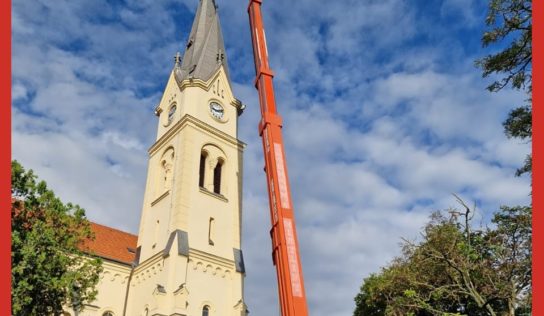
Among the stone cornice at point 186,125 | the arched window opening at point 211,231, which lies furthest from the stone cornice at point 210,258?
the stone cornice at point 186,125

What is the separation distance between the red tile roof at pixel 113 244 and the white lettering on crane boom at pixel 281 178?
1623 cm

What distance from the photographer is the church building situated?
25.7 m

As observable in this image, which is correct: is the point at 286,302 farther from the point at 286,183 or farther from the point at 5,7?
the point at 5,7

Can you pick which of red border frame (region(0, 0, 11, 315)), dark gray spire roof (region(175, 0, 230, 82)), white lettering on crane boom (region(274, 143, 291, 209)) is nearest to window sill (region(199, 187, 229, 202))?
dark gray spire roof (region(175, 0, 230, 82))

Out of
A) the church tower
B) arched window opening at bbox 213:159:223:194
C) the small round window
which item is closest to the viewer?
the church tower

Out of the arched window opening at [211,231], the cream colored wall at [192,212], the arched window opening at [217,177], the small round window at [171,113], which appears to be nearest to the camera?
the cream colored wall at [192,212]

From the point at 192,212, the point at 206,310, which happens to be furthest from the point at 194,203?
the point at 206,310

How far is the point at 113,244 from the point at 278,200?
760 inches

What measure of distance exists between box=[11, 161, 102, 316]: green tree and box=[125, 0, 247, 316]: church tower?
7.36 meters

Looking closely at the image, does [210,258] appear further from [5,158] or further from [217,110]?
[5,158]

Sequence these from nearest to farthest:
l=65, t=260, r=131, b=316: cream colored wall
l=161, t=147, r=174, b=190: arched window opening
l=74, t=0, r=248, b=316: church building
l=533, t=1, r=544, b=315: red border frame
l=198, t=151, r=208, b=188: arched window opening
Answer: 1. l=533, t=1, r=544, b=315: red border frame
2. l=74, t=0, r=248, b=316: church building
3. l=65, t=260, r=131, b=316: cream colored wall
4. l=198, t=151, r=208, b=188: arched window opening
5. l=161, t=147, r=174, b=190: arched window opening

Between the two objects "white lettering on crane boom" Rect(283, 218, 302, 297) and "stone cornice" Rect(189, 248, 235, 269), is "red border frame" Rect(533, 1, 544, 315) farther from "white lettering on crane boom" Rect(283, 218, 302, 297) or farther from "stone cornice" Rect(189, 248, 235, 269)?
"stone cornice" Rect(189, 248, 235, 269)

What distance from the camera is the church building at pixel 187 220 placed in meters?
25.7

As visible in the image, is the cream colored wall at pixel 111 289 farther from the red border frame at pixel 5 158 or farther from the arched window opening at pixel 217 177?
the red border frame at pixel 5 158
